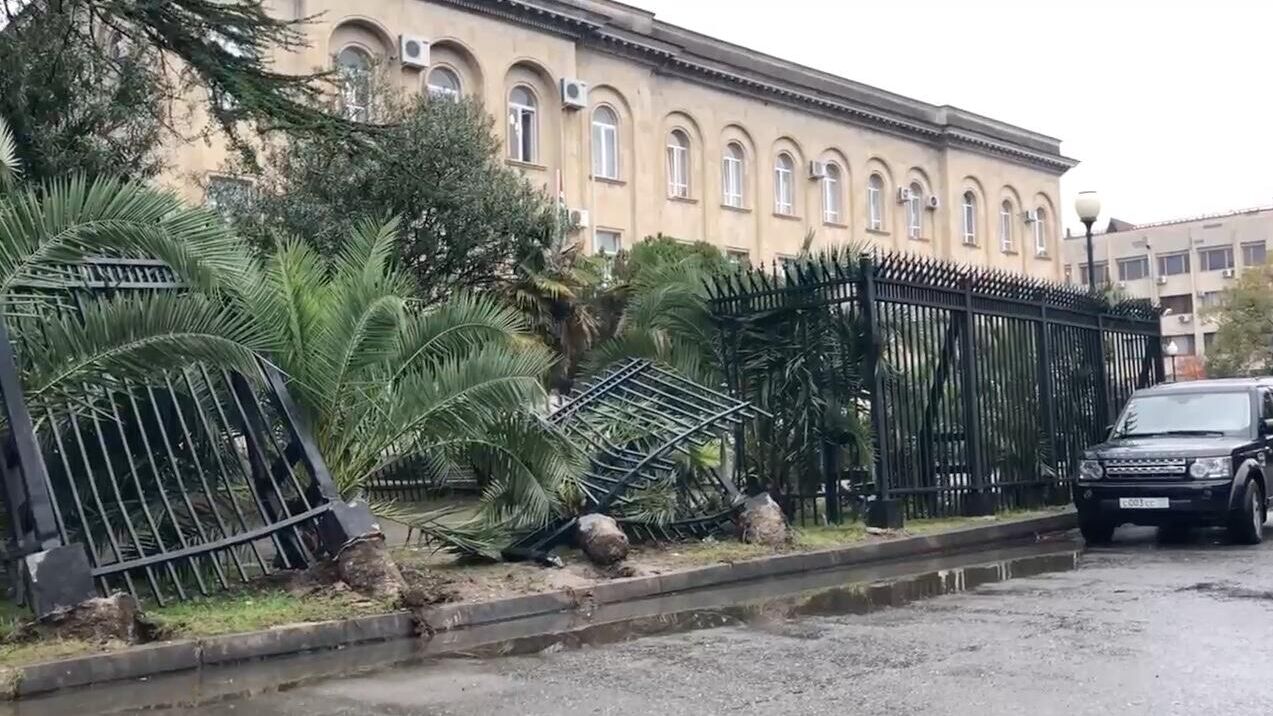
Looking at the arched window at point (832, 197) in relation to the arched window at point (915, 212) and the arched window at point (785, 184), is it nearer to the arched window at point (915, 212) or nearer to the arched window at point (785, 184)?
the arched window at point (785, 184)

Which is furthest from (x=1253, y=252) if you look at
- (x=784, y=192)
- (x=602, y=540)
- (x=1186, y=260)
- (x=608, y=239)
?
(x=602, y=540)

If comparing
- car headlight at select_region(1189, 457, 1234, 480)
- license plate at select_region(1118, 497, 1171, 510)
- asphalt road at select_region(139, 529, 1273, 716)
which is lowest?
asphalt road at select_region(139, 529, 1273, 716)

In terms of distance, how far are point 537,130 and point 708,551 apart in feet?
79.7

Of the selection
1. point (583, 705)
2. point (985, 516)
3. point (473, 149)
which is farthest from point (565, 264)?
point (583, 705)

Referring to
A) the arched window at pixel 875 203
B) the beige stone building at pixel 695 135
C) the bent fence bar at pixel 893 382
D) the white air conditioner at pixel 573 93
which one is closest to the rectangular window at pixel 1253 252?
the beige stone building at pixel 695 135

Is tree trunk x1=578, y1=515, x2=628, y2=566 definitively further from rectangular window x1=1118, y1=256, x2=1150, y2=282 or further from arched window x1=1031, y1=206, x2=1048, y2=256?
rectangular window x1=1118, y1=256, x2=1150, y2=282

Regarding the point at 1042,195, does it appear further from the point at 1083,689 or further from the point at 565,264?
the point at 1083,689

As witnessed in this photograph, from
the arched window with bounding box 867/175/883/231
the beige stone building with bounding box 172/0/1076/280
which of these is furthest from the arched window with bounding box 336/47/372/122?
the arched window with bounding box 867/175/883/231

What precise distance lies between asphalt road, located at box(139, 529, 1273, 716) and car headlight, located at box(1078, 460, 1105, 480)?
4171mm

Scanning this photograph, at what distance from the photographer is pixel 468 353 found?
10.6 metres

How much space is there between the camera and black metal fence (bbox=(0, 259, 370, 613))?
7.84m

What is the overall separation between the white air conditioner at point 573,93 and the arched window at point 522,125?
0.87 m

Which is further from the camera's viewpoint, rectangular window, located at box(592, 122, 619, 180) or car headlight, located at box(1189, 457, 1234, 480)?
rectangular window, located at box(592, 122, 619, 180)

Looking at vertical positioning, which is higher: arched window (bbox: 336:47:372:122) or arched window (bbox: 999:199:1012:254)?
arched window (bbox: 999:199:1012:254)
